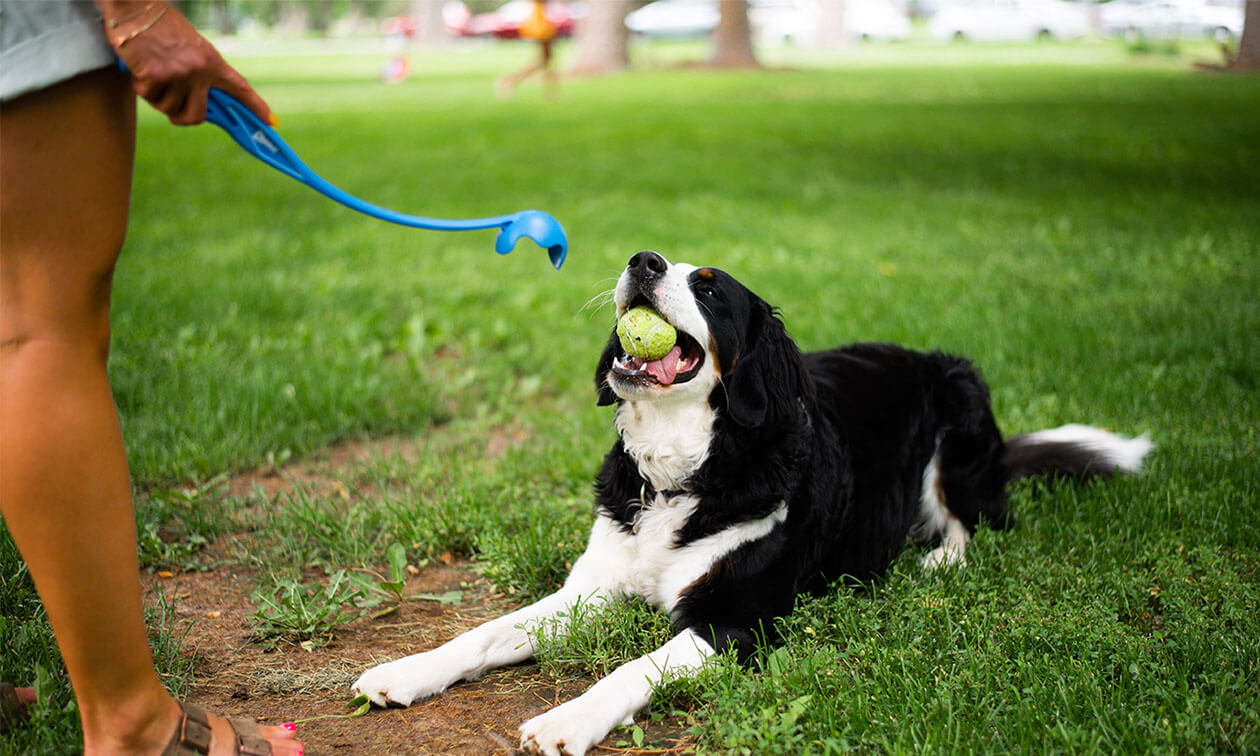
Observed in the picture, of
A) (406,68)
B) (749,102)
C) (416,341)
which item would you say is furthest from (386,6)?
(416,341)

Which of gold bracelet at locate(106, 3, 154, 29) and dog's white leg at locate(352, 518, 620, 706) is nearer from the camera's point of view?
gold bracelet at locate(106, 3, 154, 29)

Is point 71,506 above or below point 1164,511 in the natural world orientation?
above

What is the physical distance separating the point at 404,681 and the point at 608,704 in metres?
0.57

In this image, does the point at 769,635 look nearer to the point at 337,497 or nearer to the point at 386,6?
the point at 337,497

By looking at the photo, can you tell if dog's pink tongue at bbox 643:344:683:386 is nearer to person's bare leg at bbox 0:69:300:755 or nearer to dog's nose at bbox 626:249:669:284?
dog's nose at bbox 626:249:669:284

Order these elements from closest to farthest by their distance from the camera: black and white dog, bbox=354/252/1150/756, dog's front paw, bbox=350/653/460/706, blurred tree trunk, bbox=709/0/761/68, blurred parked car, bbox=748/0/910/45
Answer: dog's front paw, bbox=350/653/460/706 → black and white dog, bbox=354/252/1150/756 → blurred tree trunk, bbox=709/0/761/68 → blurred parked car, bbox=748/0/910/45

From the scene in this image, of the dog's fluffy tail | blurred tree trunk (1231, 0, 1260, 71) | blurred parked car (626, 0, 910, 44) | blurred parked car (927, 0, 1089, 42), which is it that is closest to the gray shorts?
the dog's fluffy tail

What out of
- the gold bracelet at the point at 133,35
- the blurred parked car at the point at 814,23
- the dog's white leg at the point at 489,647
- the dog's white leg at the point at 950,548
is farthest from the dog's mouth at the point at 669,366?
the blurred parked car at the point at 814,23

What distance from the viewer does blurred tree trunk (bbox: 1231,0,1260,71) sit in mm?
10125

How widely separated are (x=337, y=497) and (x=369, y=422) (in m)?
0.81

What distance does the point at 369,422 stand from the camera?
5.08 m

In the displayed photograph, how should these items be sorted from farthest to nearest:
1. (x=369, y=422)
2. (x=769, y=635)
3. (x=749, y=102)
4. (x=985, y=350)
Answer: (x=749, y=102) → (x=985, y=350) → (x=369, y=422) → (x=769, y=635)

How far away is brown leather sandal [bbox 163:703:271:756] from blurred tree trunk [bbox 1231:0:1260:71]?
425 inches

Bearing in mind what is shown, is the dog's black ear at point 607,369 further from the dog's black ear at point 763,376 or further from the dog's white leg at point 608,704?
the dog's white leg at point 608,704
